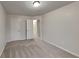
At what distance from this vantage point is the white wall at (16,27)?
24.4 ft

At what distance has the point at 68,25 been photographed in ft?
13.3

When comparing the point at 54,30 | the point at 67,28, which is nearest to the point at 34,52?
the point at 67,28

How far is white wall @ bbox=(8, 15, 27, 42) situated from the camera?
745 centimetres

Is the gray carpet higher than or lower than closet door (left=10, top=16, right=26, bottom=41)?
lower

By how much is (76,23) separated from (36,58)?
209 centimetres

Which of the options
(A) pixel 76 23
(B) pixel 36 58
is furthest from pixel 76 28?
(B) pixel 36 58

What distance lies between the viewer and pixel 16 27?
7.71 m

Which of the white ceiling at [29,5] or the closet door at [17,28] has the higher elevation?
the white ceiling at [29,5]

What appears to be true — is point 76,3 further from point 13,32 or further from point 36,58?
point 13,32

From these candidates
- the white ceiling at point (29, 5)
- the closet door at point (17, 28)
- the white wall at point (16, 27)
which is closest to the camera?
the white ceiling at point (29, 5)

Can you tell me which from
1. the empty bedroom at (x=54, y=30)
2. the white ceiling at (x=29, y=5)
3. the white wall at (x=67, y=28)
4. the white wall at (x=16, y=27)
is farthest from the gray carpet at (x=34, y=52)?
the white wall at (x=16, y=27)

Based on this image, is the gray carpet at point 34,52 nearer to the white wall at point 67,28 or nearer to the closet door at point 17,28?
the white wall at point 67,28

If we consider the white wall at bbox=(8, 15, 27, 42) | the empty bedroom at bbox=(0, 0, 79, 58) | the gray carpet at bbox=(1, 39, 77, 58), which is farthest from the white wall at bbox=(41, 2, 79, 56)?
the white wall at bbox=(8, 15, 27, 42)

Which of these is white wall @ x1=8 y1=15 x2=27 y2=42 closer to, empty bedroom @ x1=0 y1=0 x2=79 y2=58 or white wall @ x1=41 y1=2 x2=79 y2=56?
empty bedroom @ x1=0 y1=0 x2=79 y2=58
